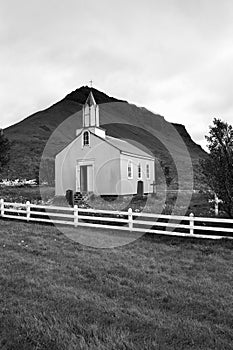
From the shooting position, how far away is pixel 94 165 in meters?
23.4

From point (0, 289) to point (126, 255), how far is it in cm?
345

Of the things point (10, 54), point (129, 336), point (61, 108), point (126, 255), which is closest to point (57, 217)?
point (126, 255)

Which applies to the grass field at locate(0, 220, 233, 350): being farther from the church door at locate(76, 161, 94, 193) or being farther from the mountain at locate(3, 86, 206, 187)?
the mountain at locate(3, 86, 206, 187)

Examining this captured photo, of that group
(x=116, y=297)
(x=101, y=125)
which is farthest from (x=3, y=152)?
(x=101, y=125)

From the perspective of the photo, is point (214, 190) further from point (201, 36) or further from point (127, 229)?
point (201, 36)

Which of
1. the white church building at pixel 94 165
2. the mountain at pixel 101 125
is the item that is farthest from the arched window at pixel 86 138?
the mountain at pixel 101 125

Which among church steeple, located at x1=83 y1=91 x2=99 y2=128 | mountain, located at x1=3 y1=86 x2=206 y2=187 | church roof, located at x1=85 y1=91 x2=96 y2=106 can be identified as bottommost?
church steeple, located at x1=83 y1=91 x2=99 y2=128

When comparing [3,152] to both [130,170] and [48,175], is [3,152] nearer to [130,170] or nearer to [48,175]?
[130,170]

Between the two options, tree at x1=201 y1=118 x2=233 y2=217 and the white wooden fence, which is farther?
tree at x1=201 y1=118 x2=233 y2=217

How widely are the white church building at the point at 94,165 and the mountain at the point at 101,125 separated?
40.9ft

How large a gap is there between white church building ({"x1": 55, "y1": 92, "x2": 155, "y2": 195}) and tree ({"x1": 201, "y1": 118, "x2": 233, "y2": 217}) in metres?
12.7

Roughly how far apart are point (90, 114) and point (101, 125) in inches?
1259

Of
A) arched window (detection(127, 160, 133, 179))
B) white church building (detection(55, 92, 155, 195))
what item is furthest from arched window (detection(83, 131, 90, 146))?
arched window (detection(127, 160, 133, 179))

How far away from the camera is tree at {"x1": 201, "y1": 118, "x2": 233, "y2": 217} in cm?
981
